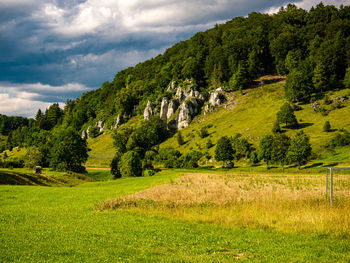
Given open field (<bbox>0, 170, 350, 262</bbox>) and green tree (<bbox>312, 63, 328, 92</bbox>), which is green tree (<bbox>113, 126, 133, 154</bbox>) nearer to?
green tree (<bbox>312, 63, 328, 92</bbox>)

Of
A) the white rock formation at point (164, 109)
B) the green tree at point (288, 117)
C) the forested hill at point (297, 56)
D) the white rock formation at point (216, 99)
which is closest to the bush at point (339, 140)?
the green tree at point (288, 117)

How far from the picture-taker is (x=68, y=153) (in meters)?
87.2

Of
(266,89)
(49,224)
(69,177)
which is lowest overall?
(69,177)

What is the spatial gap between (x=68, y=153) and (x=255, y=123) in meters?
82.0

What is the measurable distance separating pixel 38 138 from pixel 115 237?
17719 centimetres

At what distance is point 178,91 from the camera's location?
18412 cm

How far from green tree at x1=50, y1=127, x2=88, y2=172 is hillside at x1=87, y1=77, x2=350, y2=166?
3981cm

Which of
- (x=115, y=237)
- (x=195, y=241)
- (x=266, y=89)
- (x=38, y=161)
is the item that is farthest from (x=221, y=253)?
(x=266, y=89)

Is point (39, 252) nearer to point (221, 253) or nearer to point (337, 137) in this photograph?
point (221, 253)

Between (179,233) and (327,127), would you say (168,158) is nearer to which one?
(327,127)

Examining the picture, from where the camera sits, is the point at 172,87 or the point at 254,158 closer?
the point at 254,158

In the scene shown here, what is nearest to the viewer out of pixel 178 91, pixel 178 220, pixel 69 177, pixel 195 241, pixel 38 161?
pixel 195 241

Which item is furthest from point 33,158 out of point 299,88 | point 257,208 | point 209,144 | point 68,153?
point 299,88

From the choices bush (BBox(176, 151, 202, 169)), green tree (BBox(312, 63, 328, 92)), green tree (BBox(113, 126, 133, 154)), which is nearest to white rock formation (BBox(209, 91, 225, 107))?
green tree (BBox(312, 63, 328, 92))
